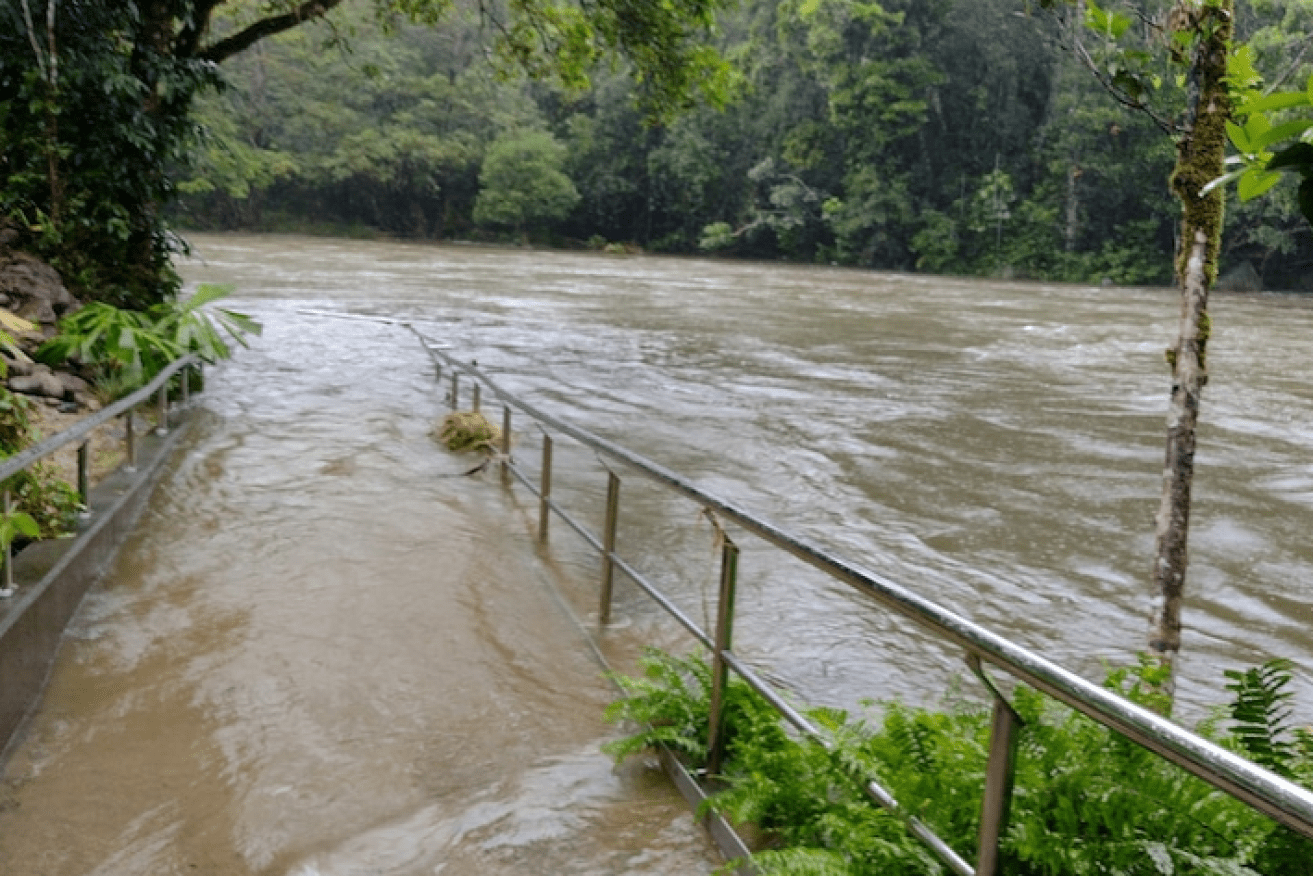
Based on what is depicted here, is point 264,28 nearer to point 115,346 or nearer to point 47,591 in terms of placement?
point 115,346

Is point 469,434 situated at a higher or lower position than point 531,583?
higher

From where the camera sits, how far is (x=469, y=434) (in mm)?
8773

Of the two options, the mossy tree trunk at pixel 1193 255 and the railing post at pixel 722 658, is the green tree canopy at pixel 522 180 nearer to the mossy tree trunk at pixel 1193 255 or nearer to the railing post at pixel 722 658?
the mossy tree trunk at pixel 1193 255

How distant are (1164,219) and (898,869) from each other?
48529 mm

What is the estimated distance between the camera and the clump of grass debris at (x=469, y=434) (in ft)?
28.5

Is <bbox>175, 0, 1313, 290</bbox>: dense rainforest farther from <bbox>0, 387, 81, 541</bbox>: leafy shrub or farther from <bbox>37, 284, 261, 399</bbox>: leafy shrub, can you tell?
<bbox>0, 387, 81, 541</bbox>: leafy shrub

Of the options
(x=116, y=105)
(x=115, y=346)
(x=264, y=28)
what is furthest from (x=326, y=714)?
(x=264, y=28)

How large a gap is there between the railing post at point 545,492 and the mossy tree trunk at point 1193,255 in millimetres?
3045

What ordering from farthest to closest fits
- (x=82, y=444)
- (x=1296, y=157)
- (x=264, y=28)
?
(x=264, y=28) → (x=82, y=444) → (x=1296, y=157)

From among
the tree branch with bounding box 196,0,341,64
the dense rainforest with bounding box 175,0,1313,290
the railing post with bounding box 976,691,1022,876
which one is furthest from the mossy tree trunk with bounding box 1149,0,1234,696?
the dense rainforest with bounding box 175,0,1313,290

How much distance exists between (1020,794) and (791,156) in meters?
48.9

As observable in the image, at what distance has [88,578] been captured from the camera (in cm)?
493

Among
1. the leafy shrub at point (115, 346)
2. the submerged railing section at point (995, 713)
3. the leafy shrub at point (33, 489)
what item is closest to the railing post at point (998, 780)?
the submerged railing section at point (995, 713)

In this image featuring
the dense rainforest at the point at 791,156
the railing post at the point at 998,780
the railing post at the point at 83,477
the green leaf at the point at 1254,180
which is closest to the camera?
the green leaf at the point at 1254,180
